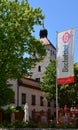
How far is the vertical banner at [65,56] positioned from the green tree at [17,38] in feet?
9.03

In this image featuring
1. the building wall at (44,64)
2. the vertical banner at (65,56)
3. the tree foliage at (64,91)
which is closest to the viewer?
the vertical banner at (65,56)

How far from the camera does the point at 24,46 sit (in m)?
28.4

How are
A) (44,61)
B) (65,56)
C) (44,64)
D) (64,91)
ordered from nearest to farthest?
1. (65,56)
2. (64,91)
3. (44,64)
4. (44,61)

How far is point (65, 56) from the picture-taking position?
2664 cm

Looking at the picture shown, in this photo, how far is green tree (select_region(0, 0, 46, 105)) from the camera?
2738cm

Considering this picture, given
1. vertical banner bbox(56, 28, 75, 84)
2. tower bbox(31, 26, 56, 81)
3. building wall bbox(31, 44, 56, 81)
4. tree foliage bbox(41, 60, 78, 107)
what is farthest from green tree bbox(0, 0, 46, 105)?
building wall bbox(31, 44, 56, 81)

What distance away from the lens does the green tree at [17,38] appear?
89.8 ft

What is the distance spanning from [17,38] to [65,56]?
4015 mm

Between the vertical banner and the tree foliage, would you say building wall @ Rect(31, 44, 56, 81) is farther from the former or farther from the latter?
the vertical banner

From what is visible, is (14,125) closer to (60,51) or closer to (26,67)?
(26,67)

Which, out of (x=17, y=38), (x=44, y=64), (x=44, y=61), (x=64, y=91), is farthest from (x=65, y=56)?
(x=44, y=61)

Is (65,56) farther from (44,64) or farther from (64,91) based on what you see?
(44,64)

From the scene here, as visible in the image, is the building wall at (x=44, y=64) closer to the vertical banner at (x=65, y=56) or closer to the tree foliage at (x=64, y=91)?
the tree foliage at (x=64, y=91)

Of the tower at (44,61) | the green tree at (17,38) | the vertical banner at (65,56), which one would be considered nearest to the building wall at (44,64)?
the tower at (44,61)
